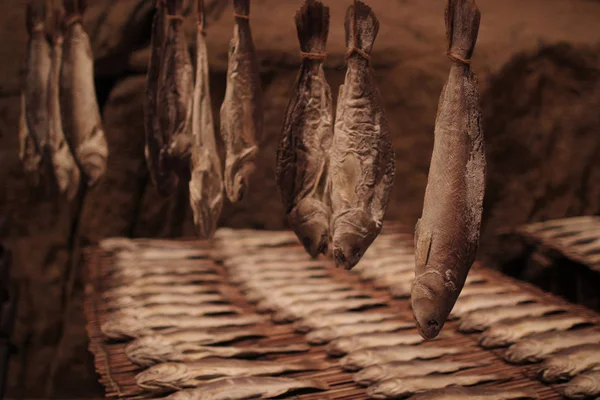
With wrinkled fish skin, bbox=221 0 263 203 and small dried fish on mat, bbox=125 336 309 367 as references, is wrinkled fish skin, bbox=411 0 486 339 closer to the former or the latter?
wrinkled fish skin, bbox=221 0 263 203

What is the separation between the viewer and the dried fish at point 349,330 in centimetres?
397

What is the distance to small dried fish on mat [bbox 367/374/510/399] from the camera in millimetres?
3258

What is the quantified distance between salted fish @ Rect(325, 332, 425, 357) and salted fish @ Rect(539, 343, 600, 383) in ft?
2.24

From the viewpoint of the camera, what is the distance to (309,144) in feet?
10.2

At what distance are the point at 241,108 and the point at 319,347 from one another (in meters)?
1.35

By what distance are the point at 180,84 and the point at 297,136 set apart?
3.46ft

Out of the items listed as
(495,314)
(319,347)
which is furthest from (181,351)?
(495,314)

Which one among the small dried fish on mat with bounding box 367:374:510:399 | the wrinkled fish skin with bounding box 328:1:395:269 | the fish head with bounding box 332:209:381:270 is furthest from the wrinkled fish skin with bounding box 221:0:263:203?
the small dried fish on mat with bounding box 367:374:510:399

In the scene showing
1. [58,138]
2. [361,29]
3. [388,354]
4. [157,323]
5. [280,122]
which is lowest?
[157,323]

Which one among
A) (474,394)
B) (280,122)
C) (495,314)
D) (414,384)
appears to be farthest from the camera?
(280,122)

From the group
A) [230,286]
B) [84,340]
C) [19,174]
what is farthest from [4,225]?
[230,286]

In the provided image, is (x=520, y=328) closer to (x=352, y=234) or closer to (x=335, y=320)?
(x=335, y=320)

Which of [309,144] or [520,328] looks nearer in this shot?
[309,144]

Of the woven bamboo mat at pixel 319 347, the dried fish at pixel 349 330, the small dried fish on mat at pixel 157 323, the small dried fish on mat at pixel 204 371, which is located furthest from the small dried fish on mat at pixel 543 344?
the small dried fish on mat at pixel 157 323
